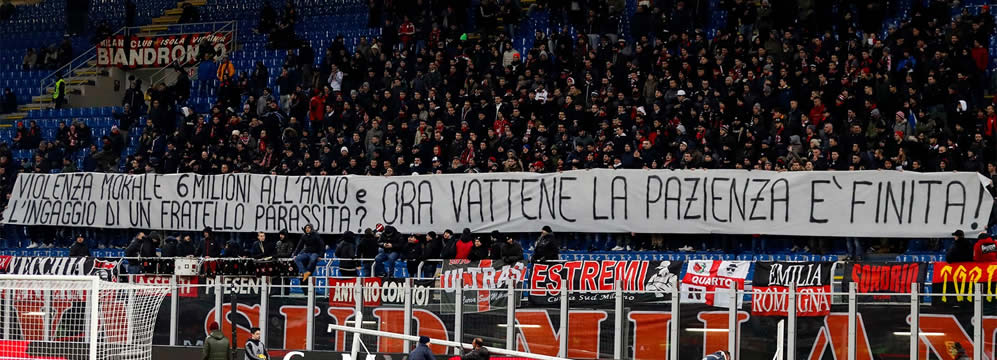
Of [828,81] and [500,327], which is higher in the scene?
[828,81]

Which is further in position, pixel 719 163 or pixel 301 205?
pixel 301 205

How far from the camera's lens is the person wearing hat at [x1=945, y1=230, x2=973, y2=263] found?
→ 78.4 feet

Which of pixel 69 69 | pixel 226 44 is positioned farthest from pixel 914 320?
pixel 69 69

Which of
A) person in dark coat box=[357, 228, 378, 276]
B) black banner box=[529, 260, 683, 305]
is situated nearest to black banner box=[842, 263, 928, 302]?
black banner box=[529, 260, 683, 305]

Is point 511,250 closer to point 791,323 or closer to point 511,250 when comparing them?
point 511,250

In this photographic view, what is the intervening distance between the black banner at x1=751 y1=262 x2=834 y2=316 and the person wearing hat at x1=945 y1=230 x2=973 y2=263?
2971 millimetres

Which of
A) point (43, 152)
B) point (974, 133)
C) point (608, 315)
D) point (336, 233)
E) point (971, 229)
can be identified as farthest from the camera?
point (43, 152)

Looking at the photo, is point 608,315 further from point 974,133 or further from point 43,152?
point 43,152

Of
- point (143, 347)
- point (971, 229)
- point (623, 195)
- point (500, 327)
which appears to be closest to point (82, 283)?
point (143, 347)

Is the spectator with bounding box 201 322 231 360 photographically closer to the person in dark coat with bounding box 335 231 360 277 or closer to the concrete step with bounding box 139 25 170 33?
the person in dark coat with bounding box 335 231 360 277

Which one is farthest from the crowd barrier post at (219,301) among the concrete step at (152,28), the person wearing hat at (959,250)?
the concrete step at (152,28)

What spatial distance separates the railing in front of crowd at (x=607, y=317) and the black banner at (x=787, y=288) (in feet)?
Answer: 0.06

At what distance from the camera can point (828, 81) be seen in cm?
2858

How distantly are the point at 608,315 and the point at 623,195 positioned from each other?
301 inches
